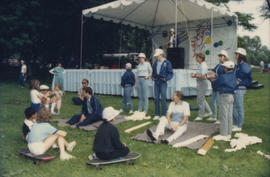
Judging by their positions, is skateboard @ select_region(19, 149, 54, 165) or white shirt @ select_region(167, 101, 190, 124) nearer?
skateboard @ select_region(19, 149, 54, 165)

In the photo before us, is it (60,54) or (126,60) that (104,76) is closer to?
(126,60)

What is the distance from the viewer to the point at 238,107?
6004mm

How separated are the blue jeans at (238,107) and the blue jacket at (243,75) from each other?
0.50 ft

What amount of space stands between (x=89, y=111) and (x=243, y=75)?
12.8 feet

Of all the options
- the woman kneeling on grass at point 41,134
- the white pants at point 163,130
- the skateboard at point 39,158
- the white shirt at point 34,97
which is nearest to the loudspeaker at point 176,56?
the white pants at point 163,130

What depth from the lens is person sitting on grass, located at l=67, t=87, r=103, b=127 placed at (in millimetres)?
6930

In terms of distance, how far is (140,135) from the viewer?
5.92 m

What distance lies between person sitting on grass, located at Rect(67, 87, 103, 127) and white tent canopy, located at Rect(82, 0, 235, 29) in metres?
6.01

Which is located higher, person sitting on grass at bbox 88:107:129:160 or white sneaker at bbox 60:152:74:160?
person sitting on grass at bbox 88:107:129:160

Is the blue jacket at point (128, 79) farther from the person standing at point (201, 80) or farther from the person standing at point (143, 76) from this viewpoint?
the person standing at point (201, 80)

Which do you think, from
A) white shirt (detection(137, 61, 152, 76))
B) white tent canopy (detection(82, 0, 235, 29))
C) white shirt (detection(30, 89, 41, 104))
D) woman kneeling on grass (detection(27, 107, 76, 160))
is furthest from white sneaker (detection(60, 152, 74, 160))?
white tent canopy (detection(82, 0, 235, 29))

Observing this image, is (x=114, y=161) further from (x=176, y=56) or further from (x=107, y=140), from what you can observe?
(x=176, y=56)

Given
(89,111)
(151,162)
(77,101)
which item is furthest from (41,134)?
(77,101)

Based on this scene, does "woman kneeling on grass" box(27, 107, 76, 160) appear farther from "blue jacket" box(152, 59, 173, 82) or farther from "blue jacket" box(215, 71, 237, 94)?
"blue jacket" box(152, 59, 173, 82)
